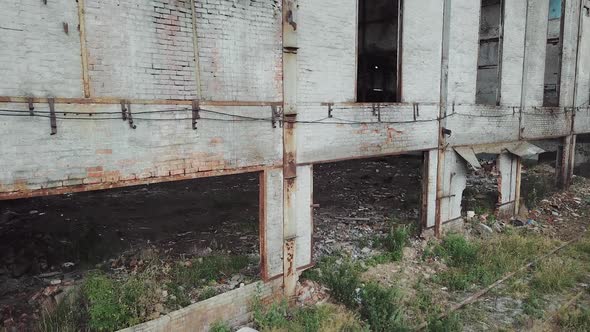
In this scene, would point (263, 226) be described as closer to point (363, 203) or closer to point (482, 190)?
point (363, 203)

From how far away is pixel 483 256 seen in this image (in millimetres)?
7938

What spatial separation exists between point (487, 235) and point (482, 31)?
240 inches

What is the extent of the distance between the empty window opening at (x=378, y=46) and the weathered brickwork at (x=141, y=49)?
7.26m

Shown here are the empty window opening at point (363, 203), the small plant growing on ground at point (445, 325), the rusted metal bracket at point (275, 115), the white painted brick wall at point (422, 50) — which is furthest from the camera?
the empty window opening at point (363, 203)

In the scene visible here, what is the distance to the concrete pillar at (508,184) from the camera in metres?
10.5

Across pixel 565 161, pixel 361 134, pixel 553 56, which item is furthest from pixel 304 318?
pixel 553 56

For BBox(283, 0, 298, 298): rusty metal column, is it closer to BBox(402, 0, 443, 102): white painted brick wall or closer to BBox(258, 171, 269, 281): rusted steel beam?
BBox(258, 171, 269, 281): rusted steel beam

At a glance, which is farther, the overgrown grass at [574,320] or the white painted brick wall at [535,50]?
the white painted brick wall at [535,50]

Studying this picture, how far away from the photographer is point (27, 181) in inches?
152

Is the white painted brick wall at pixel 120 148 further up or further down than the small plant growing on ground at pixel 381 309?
further up

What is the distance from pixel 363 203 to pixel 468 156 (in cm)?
362

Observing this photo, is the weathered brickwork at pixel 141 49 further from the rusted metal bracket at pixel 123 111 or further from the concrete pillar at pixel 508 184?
the concrete pillar at pixel 508 184

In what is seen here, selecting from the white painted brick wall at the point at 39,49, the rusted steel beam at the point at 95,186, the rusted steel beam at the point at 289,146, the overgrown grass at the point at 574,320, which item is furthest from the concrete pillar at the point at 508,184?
the white painted brick wall at the point at 39,49

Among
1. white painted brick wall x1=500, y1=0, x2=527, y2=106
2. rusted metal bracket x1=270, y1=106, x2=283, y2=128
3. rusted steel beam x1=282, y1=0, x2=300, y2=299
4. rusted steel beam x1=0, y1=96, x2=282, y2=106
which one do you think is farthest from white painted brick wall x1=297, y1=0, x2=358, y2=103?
white painted brick wall x1=500, y1=0, x2=527, y2=106
